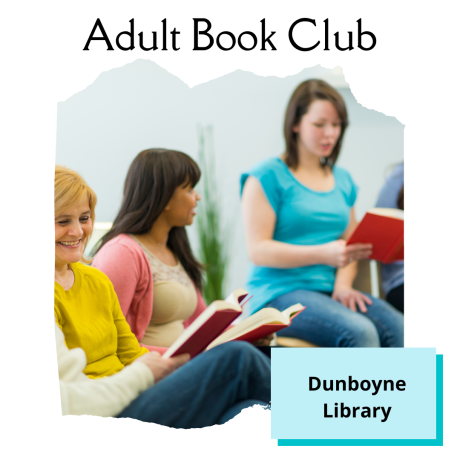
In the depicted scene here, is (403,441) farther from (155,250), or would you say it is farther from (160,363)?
(155,250)

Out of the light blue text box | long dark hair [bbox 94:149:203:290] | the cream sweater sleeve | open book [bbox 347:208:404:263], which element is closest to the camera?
the cream sweater sleeve

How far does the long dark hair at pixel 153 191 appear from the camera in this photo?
1397 mm

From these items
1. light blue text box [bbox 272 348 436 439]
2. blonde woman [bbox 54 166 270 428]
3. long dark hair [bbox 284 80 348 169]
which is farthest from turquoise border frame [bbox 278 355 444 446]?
long dark hair [bbox 284 80 348 169]

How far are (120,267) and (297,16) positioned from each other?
847mm

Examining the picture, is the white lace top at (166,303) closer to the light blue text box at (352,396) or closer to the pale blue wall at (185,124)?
the pale blue wall at (185,124)

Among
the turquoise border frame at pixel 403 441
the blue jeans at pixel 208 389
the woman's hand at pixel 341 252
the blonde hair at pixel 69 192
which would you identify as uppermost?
the blonde hair at pixel 69 192

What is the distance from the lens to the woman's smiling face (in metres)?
1.25

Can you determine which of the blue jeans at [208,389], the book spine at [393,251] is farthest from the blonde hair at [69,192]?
the book spine at [393,251]

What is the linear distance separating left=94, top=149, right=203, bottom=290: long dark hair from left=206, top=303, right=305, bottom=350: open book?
236 millimetres

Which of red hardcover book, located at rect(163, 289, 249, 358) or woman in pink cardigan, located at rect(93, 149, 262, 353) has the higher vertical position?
woman in pink cardigan, located at rect(93, 149, 262, 353)

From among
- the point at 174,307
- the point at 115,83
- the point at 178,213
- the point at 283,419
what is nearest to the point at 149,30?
the point at 115,83

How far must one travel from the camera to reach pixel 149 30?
57.1 inches

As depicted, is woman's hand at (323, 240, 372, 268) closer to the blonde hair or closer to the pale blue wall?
the pale blue wall

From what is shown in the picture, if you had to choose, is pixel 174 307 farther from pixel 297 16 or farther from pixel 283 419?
pixel 297 16
